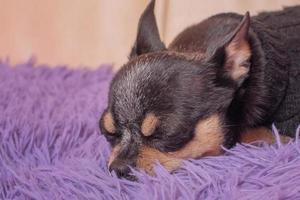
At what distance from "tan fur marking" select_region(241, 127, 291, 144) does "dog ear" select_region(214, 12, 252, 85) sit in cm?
15

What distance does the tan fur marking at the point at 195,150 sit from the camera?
1187 mm

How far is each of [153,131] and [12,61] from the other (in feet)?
4.45

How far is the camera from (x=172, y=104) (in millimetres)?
1179

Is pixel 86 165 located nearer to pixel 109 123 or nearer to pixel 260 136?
pixel 109 123

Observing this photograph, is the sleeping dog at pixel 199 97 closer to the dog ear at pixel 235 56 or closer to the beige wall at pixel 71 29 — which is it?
the dog ear at pixel 235 56

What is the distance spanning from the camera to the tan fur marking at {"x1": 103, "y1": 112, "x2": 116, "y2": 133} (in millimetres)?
1245

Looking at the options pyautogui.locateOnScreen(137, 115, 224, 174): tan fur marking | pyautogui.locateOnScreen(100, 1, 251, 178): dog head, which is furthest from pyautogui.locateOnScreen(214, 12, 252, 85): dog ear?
→ pyautogui.locateOnScreen(137, 115, 224, 174): tan fur marking

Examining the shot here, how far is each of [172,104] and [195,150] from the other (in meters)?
0.12

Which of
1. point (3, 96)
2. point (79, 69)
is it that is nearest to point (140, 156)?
point (3, 96)

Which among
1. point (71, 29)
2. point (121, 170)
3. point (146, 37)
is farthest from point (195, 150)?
point (71, 29)

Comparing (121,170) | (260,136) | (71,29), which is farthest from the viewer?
(71,29)

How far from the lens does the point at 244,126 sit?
133 centimetres

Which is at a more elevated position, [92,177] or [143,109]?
[143,109]

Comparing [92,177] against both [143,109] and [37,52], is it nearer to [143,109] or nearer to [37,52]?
[143,109]
